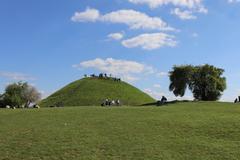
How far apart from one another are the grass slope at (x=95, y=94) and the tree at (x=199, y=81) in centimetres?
1428

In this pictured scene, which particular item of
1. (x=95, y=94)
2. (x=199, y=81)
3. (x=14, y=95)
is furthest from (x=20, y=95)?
(x=199, y=81)

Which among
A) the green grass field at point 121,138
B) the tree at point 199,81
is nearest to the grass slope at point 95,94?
the tree at point 199,81

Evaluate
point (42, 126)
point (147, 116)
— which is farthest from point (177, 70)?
point (42, 126)

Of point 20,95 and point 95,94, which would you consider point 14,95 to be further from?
point 95,94

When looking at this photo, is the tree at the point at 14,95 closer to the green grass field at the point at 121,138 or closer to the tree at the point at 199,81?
the tree at the point at 199,81

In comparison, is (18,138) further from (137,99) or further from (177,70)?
(137,99)

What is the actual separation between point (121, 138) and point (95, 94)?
76.9m

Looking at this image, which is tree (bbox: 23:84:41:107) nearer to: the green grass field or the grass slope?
the grass slope

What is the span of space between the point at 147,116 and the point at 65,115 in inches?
323

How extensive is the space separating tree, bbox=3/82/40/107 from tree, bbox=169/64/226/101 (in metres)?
37.3

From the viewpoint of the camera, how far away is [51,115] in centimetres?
4391

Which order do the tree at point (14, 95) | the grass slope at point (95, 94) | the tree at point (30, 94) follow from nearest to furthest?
the grass slope at point (95, 94), the tree at point (14, 95), the tree at point (30, 94)

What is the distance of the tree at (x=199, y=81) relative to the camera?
89875 millimetres

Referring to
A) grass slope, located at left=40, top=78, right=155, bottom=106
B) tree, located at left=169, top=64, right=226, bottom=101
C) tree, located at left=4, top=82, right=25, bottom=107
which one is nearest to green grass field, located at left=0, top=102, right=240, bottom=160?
tree, located at left=169, top=64, right=226, bottom=101
